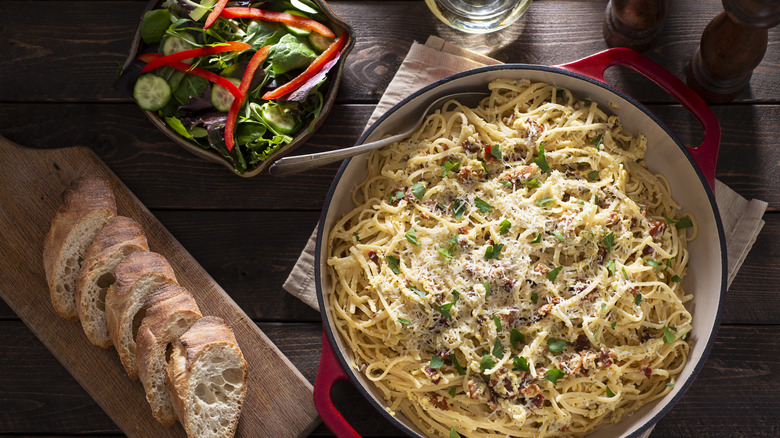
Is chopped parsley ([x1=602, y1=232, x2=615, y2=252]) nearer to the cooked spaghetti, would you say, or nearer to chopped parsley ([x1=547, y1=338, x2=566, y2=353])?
the cooked spaghetti

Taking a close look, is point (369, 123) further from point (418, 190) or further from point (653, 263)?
point (653, 263)

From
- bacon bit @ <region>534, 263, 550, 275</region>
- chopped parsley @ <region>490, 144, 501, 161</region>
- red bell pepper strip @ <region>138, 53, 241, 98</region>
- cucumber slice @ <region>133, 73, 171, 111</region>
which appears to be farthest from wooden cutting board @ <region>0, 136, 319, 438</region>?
chopped parsley @ <region>490, 144, 501, 161</region>

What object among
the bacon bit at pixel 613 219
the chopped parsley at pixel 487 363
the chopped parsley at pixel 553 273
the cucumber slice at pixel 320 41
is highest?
the cucumber slice at pixel 320 41

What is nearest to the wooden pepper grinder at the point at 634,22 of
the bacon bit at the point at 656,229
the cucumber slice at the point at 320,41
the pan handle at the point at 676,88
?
the pan handle at the point at 676,88

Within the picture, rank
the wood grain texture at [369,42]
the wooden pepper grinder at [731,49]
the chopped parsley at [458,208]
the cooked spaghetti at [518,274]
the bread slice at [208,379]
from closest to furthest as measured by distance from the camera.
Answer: the wooden pepper grinder at [731,49] → the cooked spaghetti at [518,274] → the chopped parsley at [458,208] → the bread slice at [208,379] → the wood grain texture at [369,42]

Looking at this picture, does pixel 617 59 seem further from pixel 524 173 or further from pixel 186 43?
pixel 186 43

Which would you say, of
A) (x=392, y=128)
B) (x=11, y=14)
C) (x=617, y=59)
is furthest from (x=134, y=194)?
(x=617, y=59)

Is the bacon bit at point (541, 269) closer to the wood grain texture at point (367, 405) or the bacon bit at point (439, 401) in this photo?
the bacon bit at point (439, 401)
